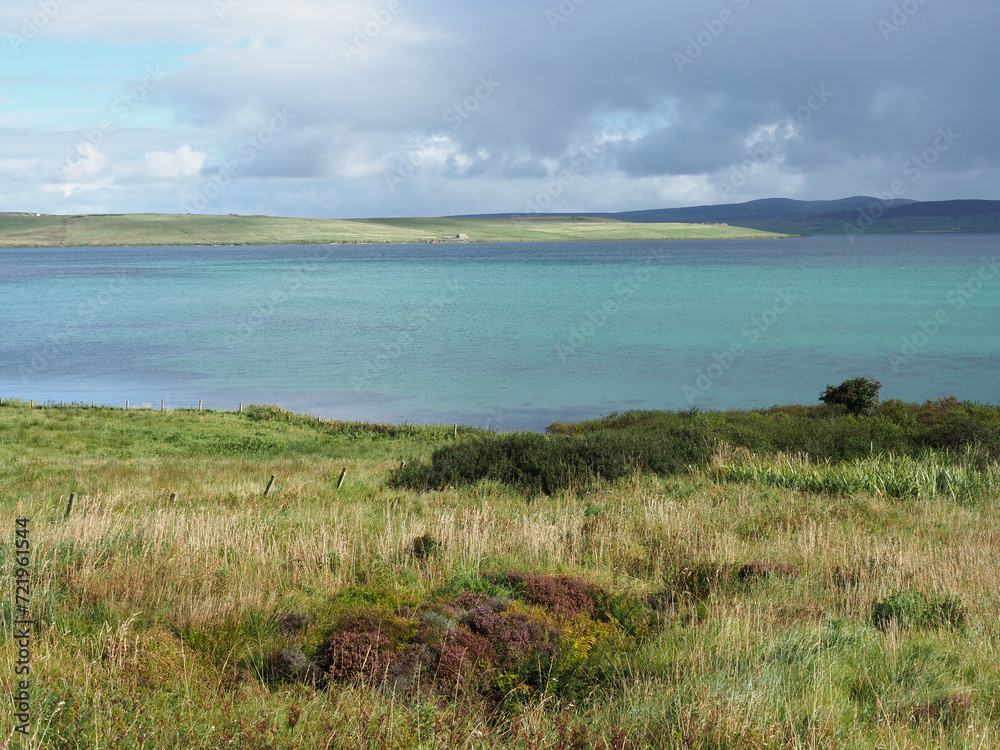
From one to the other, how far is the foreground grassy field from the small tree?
15.3 m

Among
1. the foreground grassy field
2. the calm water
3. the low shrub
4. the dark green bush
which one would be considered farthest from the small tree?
the low shrub

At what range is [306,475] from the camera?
674 inches

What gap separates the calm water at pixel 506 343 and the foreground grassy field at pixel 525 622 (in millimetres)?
27192

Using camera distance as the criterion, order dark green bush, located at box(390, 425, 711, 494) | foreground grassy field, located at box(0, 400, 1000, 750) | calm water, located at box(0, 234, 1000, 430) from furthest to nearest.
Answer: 1. calm water, located at box(0, 234, 1000, 430)
2. dark green bush, located at box(390, 425, 711, 494)
3. foreground grassy field, located at box(0, 400, 1000, 750)

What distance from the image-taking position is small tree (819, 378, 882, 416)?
1065 inches

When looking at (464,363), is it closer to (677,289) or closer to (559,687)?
(559,687)

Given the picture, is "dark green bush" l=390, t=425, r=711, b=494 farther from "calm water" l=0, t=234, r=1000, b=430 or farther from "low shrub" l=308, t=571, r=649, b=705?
"calm water" l=0, t=234, r=1000, b=430

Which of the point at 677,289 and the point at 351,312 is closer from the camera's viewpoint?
the point at 351,312

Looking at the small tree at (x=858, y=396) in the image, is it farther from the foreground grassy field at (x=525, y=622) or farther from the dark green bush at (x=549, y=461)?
the foreground grassy field at (x=525, y=622)

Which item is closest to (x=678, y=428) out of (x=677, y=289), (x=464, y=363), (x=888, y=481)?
(x=888, y=481)

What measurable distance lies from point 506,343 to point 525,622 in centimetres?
5902

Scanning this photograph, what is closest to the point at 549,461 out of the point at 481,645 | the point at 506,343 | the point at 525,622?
the point at 525,622

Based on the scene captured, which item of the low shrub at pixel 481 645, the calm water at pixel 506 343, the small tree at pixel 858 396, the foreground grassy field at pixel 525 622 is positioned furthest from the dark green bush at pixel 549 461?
the calm water at pixel 506 343

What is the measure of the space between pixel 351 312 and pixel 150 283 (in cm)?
6242
